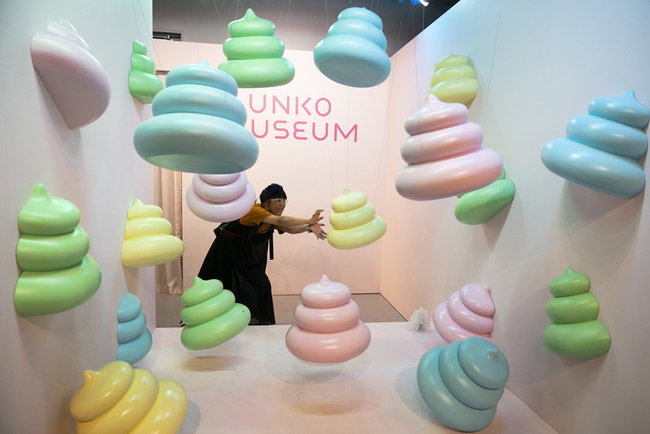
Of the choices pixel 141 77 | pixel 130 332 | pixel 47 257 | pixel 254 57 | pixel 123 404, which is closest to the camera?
pixel 47 257

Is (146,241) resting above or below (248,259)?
above

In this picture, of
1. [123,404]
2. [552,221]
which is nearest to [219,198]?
[123,404]

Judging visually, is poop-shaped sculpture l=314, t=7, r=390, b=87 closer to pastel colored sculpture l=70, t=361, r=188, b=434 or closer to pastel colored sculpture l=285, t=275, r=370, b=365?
pastel colored sculpture l=285, t=275, r=370, b=365

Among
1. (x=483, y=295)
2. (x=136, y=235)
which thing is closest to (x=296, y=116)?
(x=136, y=235)

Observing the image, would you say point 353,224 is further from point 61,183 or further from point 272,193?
point 61,183

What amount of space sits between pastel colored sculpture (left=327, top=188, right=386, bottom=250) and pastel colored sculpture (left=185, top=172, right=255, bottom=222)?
687 millimetres

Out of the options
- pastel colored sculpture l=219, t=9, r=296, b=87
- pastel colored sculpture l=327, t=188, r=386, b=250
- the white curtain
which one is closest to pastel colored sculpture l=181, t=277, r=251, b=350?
pastel colored sculpture l=327, t=188, r=386, b=250

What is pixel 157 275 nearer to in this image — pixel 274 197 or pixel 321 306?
pixel 274 197

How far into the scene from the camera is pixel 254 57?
8.33ft

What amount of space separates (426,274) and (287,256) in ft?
6.11

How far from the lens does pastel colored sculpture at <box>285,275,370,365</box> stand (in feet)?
6.94

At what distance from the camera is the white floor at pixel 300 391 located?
7.06 ft

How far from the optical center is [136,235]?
262 centimetres

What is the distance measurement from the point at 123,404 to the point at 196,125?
1.17 m
